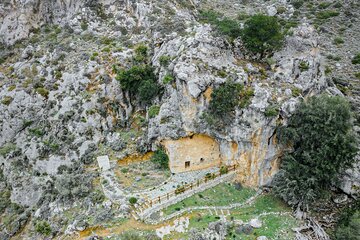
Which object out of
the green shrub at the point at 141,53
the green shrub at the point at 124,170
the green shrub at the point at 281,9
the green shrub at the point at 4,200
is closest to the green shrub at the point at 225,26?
the green shrub at the point at 141,53

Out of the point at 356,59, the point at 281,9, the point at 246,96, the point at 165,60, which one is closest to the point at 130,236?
the point at 246,96

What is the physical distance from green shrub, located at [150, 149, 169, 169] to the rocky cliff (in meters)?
1.13

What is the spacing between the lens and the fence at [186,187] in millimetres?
34750

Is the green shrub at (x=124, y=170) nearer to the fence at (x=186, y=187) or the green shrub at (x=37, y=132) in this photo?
the fence at (x=186, y=187)

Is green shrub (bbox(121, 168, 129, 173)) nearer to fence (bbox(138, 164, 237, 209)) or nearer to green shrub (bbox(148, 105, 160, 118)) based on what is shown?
fence (bbox(138, 164, 237, 209))

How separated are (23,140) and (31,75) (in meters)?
10.3

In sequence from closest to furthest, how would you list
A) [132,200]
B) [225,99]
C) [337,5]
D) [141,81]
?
[132,200]
[225,99]
[141,81]
[337,5]

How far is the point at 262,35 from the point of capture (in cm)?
4447

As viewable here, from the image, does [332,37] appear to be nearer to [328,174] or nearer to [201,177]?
[328,174]

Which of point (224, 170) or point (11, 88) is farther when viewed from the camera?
point (11, 88)

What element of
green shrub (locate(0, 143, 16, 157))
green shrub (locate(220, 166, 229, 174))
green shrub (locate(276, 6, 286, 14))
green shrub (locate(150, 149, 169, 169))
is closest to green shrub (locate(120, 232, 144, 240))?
green shrub (locate(150, 149, 169, 169))

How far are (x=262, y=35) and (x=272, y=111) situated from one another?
12793mm

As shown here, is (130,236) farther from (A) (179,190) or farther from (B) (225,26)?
(B) (225,26)

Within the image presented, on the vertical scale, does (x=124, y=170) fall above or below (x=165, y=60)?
below
